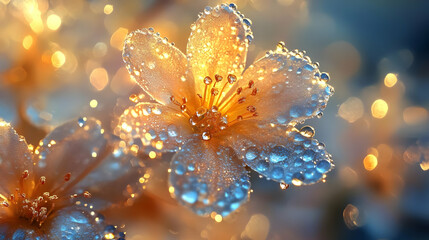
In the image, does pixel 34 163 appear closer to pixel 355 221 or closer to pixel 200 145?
pixel 200 145

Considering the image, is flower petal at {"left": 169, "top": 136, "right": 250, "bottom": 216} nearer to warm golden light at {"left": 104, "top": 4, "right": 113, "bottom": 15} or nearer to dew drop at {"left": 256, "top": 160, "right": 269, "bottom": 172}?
dew drop at {"left": 256, "top": 160, "right": 269, "bottom": 172}

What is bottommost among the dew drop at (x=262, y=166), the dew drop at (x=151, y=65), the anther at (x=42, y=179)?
the anther at (x=42, y=179)

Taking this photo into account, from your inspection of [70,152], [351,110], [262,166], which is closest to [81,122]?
[70,152]

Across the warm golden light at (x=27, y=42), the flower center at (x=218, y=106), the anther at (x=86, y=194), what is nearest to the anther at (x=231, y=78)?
the flower center at (x=218, y=106)

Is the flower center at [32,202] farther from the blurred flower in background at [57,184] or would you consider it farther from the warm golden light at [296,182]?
the warm golden light at [296,182]

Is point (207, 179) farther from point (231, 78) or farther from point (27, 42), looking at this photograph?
point (27, 42)

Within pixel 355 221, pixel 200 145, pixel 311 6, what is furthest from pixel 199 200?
pixel 311 6
